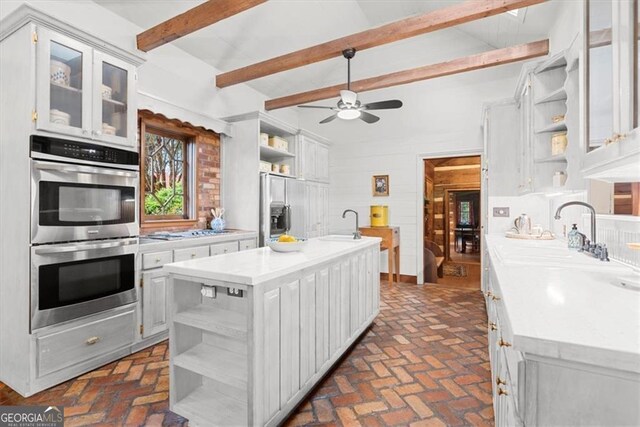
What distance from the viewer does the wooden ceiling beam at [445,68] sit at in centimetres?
357

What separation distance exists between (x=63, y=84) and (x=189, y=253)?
1.72 metres

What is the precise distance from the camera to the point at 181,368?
1828 millimetres

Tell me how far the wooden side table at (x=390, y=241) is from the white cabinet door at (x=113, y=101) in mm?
3737

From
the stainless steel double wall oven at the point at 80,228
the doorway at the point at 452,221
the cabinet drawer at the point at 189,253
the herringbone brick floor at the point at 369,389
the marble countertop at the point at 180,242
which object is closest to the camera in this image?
the herringbone brick floor at the point at 369,389

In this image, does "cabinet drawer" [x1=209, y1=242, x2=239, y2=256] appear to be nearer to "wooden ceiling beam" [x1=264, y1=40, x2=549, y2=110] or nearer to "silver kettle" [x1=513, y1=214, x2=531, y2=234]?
"wooden ceiling beam" [x1=264, y1=40, x2=549, y2=110]

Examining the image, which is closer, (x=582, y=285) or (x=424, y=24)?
(x=582, y=285)

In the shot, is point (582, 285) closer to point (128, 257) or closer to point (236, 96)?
point (128, 257)

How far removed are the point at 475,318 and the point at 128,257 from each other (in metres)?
3.71

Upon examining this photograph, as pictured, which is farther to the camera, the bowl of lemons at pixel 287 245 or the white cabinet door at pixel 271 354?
the bowl of lemons at pixel 287 245

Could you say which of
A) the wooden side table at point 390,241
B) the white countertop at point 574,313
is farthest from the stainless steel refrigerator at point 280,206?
the white countertop at point 574,313

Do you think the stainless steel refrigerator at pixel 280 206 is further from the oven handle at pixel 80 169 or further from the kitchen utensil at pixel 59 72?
the kitchen utensil at pixel 59 72

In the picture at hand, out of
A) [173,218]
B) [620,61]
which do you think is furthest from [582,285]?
[173,218]

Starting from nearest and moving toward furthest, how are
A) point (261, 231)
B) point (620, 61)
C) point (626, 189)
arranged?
point (620, 61) → point (626, 189) → point (261, 231)

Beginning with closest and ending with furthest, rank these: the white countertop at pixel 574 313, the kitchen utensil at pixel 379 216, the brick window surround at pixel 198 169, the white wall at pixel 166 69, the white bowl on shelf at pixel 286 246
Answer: the white countertop at pixel 574 313 → the white bowl on shelf at pixel 286 246 → the white wall at pixel 166 69 → the brick window surround at pixel 198 169 → the kitchen utensil at pixel 379 216
